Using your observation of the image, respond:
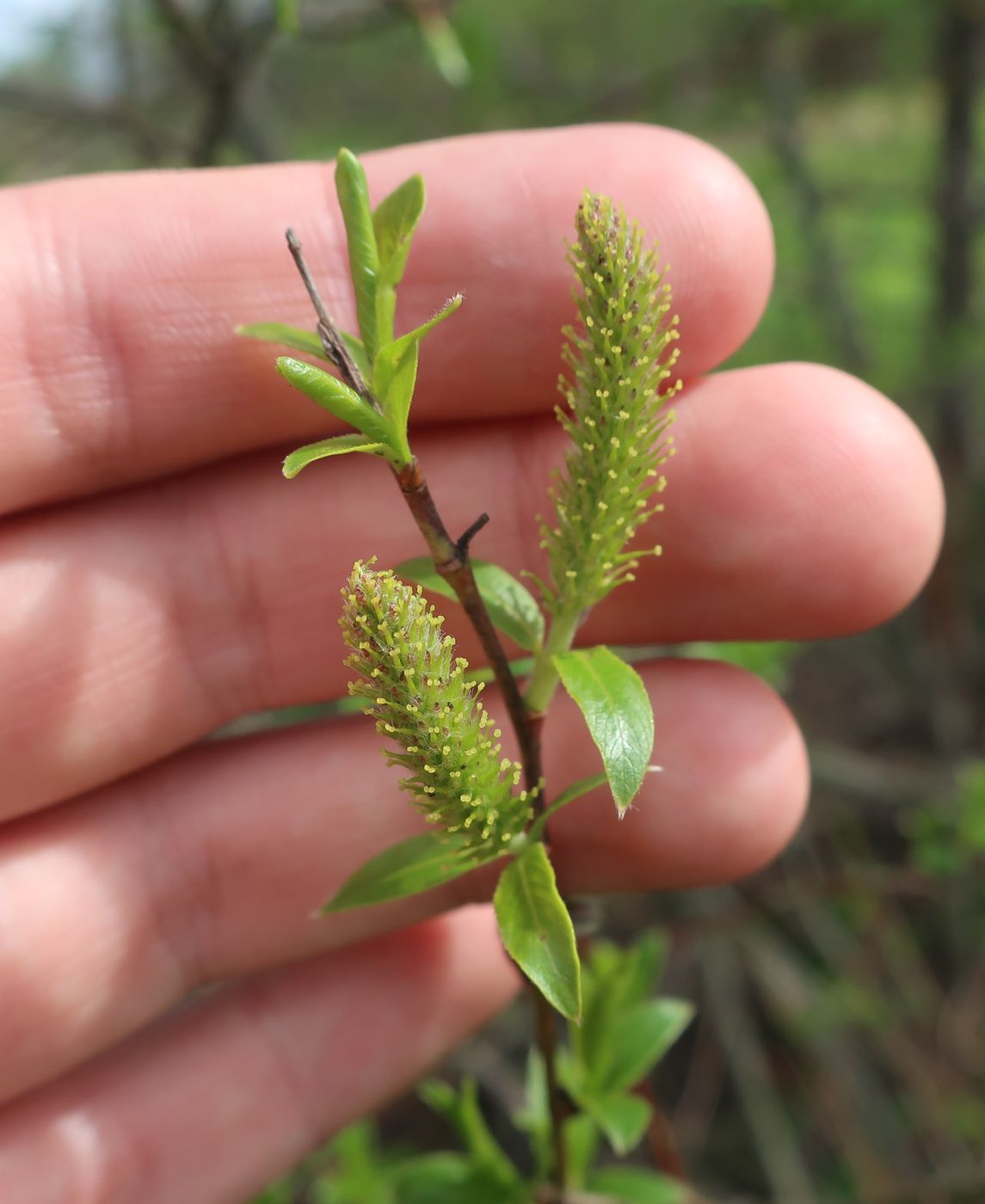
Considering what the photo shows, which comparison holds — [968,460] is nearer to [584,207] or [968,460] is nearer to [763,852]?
[763,852]

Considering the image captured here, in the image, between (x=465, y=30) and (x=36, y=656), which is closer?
(x=36, y=656)

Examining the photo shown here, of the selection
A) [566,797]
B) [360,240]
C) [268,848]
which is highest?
[360,240]

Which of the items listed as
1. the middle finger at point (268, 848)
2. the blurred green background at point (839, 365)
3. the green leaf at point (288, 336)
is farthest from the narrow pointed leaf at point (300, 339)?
the blurred green background at point (839, 365)

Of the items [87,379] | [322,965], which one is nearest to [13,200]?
[87,379]

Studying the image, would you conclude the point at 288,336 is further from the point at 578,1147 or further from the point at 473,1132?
the point at 578,1147

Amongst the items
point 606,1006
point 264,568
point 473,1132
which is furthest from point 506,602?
point 473,1132
